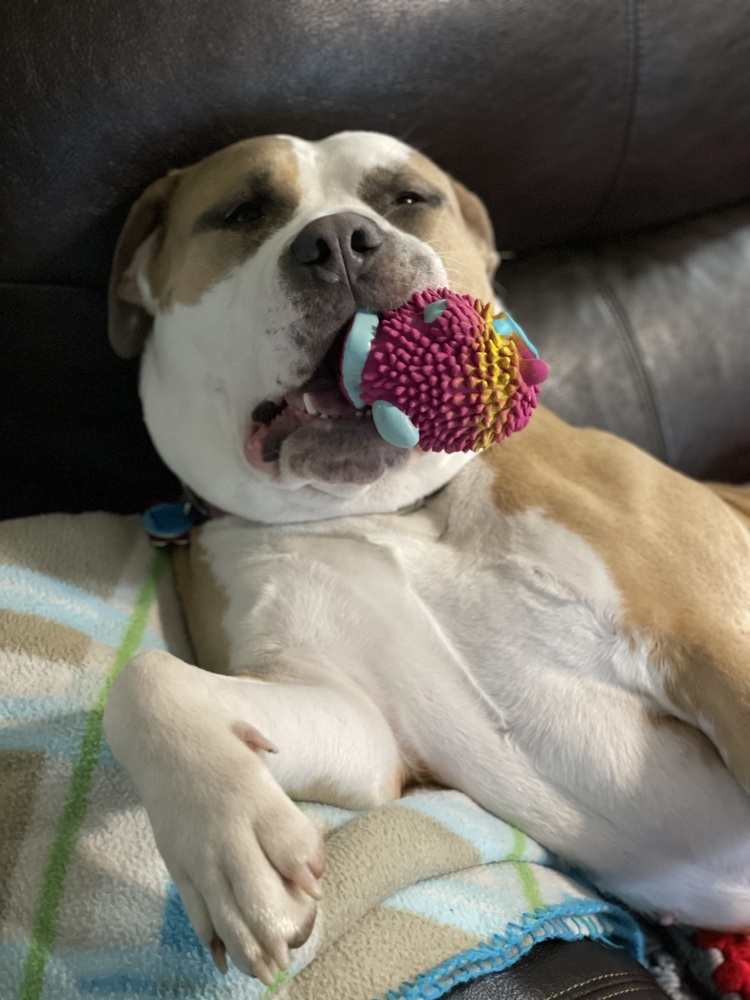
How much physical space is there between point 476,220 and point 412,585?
73 centimetres

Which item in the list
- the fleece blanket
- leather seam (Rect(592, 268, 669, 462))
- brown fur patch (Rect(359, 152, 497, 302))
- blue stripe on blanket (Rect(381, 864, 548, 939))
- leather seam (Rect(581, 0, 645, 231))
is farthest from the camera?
leather seam (Rect(592, 268, 669, 462))

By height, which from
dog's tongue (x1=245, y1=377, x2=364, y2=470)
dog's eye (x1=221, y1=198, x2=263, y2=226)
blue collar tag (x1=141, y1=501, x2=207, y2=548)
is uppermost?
dog's eye (x1=221, y1=198, x2=263, y2=226)

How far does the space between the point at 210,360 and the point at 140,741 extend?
552mm

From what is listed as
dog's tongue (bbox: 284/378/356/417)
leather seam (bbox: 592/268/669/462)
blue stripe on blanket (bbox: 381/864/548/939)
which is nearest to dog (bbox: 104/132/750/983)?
dog's tongue (bbox: 284/378/356/417)

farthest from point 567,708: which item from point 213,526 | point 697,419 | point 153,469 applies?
point 697,419

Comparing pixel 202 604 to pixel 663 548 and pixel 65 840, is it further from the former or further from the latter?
pixel 663 548

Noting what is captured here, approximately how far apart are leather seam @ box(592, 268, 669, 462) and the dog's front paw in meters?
1.29

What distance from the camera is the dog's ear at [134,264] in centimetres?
137

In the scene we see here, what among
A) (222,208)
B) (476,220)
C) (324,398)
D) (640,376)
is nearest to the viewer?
(324,398)

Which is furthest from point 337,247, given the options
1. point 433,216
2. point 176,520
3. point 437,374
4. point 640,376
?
point 640,376

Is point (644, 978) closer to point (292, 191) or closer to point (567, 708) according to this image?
point (567, 708)

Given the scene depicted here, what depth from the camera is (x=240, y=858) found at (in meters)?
0.76

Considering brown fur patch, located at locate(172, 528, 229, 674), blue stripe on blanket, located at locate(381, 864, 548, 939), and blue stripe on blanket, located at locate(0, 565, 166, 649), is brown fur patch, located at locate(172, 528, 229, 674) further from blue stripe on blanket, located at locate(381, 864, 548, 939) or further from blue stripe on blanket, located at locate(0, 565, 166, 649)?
blue stripe on blanket, located at locate(381, 864, 548, 939)

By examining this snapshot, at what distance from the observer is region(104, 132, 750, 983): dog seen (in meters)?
1.08
